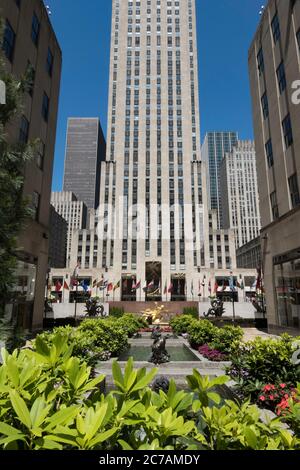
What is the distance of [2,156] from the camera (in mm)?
8477

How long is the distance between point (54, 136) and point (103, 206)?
4957cm

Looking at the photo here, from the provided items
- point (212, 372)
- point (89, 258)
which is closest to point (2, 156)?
point (212, 372)

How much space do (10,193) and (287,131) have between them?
72.8ft

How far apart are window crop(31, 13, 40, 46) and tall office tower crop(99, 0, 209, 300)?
5233 cm

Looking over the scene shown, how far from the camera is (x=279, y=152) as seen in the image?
23.8 meters

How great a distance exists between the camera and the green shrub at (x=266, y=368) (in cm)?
765

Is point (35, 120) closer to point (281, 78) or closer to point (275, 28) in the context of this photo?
point (281, 78)

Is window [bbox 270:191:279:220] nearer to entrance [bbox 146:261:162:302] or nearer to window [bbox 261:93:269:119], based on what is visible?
window [bbox 261:93:269:119]

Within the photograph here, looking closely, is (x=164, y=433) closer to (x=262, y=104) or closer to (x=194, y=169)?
(x=262, y=104)

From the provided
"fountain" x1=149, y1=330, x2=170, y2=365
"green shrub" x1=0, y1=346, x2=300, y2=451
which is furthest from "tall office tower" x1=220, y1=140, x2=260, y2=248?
"green shrub" x1=0, y1=346, x2=300, y2=451

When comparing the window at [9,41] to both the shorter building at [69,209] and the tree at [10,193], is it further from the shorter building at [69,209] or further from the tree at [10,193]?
Result: the shorter building at [69,209]

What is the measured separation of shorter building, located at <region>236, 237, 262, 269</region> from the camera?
112m

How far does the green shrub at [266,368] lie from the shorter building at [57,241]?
15129 centimetres

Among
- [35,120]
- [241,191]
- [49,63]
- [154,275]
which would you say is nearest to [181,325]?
[35,120]
